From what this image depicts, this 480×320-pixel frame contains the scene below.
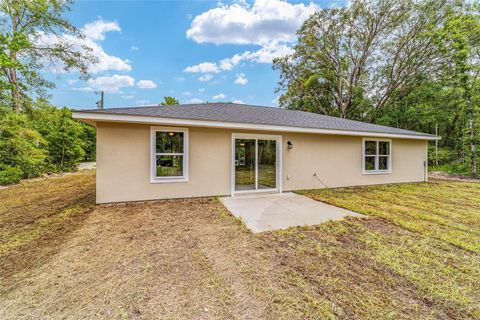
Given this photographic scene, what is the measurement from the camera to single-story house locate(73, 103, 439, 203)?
18.7 feet

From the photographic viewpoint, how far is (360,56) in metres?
18.8

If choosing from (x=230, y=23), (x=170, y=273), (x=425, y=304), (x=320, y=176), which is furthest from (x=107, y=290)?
(x=230, y=23)

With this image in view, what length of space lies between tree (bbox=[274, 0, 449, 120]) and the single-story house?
11.8 metres

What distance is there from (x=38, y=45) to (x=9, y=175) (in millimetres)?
8146

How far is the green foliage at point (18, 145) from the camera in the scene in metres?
9.55

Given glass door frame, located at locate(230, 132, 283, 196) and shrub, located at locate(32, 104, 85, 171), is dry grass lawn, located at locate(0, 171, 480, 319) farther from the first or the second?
shrub, located at locate(32, 104, 85, 171)

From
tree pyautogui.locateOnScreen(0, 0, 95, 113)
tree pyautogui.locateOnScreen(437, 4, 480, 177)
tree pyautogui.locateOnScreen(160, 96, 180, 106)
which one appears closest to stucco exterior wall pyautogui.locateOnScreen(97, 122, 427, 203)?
tree pyautogui.locateOnScreen(437, 4, 480, 177)

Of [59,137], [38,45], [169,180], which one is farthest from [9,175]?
[169,180]

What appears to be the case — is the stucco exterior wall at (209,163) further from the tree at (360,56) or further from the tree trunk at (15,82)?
the tree at (360,56)

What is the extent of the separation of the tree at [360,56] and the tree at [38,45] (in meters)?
17.1

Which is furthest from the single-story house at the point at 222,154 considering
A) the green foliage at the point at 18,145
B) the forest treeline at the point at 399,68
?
the forest treeline at the point at 399,68

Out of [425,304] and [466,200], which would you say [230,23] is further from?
[425,304]

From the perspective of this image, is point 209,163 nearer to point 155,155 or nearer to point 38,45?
point 155,155

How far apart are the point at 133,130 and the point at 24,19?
42.1ft
